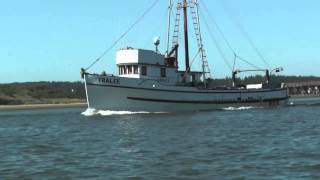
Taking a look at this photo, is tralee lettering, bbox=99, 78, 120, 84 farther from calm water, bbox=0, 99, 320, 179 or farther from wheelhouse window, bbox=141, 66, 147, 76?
calm water, bbox=0, 99, 320, 179

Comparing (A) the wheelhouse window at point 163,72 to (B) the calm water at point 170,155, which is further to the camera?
(A) the wheelhouse window at point 163,72

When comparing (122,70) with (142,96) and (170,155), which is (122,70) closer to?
(142,96)

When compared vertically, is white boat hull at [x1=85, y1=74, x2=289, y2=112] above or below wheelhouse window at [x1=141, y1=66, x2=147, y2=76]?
below

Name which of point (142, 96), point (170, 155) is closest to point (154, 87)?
point (142, 96)

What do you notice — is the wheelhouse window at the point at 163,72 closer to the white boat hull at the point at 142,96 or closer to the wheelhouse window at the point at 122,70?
the white boat hull at the point at 142,96

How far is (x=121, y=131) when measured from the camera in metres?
35.8

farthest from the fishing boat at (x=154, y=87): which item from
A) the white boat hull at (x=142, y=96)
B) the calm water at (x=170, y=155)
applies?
the calm water at (x=170, y=155)

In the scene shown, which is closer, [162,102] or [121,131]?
[121,131]

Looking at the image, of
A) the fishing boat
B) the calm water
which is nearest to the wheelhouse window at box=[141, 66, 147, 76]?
the fishing boat

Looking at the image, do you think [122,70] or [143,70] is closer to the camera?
[143,70]

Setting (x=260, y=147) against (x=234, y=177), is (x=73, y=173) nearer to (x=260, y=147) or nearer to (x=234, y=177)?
(x=234, y=177)

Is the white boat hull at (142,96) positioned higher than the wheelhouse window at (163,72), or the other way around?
the wheelhouse window at (163,72)

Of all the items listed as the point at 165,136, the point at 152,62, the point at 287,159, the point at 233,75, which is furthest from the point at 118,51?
the point at 287,159

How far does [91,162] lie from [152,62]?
127 ft
